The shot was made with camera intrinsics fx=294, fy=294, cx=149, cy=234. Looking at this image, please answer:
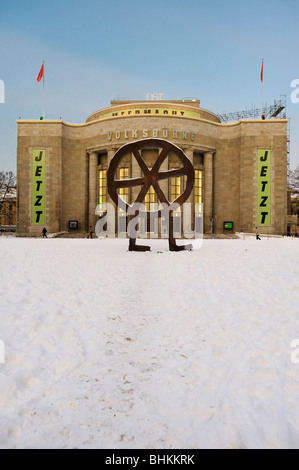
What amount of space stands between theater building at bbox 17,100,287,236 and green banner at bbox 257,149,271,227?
0.40 feet

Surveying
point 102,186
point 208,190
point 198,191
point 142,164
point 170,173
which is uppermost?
point 102,186

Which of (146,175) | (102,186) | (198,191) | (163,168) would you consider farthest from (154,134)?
(146,175)

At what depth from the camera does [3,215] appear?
67.9 meters

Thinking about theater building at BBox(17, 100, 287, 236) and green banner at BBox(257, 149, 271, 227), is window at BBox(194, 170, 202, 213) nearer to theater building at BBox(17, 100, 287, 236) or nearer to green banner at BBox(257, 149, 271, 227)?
theater building at BBox(17, 100, 287, 236)

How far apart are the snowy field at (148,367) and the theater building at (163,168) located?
101 ft

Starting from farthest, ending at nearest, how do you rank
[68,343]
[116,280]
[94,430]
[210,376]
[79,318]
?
[116,280], [79,318], [68,343], [210,376], [94,430]

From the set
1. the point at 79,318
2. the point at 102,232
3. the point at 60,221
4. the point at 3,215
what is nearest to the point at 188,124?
the point at 102,232

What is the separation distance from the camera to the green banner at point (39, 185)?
38938mm

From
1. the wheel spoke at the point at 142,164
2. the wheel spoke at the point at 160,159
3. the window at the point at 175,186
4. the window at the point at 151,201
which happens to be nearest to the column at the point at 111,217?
the window at the point at 151,201

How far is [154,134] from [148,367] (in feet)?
115

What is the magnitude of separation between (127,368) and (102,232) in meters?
34.4

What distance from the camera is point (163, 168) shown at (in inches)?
1438

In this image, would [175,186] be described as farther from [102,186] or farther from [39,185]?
[39,185]

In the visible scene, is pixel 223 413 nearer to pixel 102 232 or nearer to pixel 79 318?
pixel 79 318
